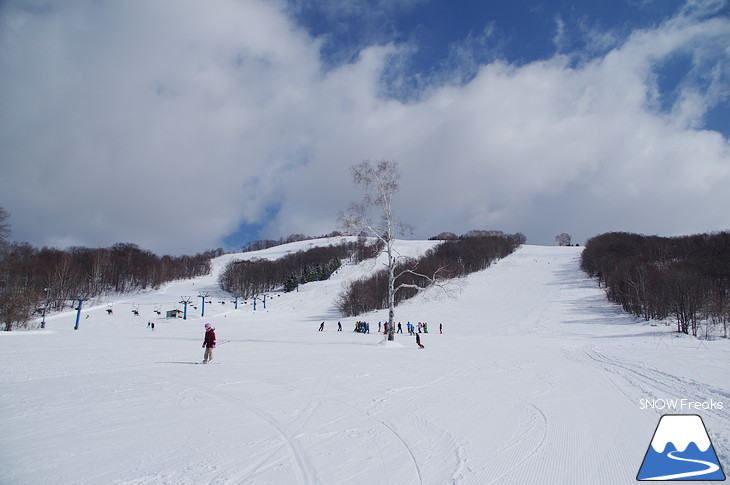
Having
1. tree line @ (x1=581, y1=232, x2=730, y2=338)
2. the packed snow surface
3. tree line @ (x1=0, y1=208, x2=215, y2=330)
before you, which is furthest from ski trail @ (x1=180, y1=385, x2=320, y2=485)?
tree line @ (x1=581, y1=232, x2=730, y2=338)

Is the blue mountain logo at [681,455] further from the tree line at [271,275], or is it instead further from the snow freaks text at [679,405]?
the tree line at [271,275]

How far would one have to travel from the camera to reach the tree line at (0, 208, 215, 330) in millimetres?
28953

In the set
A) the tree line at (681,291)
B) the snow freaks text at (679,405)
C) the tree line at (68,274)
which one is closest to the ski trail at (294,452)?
the snow freaks text at (679,405)

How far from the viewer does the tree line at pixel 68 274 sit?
95.0 feet

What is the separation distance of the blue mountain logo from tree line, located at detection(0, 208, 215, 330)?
38.3 meters

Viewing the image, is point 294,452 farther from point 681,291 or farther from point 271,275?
point 271,275

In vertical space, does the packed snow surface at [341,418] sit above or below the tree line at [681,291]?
below

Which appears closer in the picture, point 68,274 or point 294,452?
point 294,452

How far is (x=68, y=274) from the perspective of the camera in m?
67.0

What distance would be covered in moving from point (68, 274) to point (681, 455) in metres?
87.0

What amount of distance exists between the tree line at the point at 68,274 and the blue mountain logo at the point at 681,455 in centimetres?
3833

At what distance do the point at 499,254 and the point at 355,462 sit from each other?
126 m

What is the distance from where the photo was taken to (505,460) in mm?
4547

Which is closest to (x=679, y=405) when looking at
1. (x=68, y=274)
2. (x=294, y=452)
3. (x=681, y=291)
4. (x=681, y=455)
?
(x=681, y=455)
